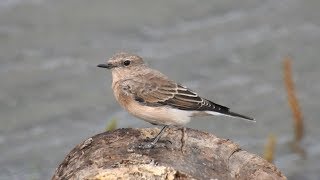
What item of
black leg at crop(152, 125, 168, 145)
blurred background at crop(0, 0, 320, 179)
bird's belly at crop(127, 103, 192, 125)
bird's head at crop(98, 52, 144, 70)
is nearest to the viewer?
black leg at crop(152, 125, 168, 145)

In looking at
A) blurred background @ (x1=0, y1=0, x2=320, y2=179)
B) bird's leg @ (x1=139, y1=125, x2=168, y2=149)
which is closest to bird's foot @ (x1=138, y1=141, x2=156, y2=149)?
bird's leg @ (x1=139, y1=125, x2=168, y2=149)

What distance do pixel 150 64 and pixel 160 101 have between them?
18.0 ft

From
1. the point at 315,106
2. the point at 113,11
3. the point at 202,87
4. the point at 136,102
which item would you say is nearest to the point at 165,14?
the point at 113,11

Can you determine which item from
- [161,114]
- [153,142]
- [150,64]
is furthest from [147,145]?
[150,64]

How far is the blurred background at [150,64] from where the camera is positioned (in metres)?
16.2

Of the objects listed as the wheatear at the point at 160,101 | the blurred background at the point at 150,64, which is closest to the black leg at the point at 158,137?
the wheatear at the point at 160,101

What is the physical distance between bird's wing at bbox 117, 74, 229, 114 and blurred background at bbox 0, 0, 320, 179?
12.4 feet

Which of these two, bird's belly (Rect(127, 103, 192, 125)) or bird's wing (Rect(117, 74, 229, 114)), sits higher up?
bird's wing (Rect(117, 74, 229, 114))

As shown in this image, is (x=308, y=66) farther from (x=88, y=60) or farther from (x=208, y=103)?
(x=208, y=103)

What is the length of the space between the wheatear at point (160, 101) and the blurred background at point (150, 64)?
3.71 metres

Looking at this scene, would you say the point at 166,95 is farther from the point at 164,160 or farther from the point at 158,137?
the point at 164,160

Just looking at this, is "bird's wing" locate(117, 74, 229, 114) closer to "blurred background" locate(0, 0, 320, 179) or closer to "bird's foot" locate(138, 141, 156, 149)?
"bird's foot" locate(138, 141, 156, 149)

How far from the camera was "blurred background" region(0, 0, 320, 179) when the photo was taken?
53.1 ft

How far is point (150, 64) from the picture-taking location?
1742 centimetres
